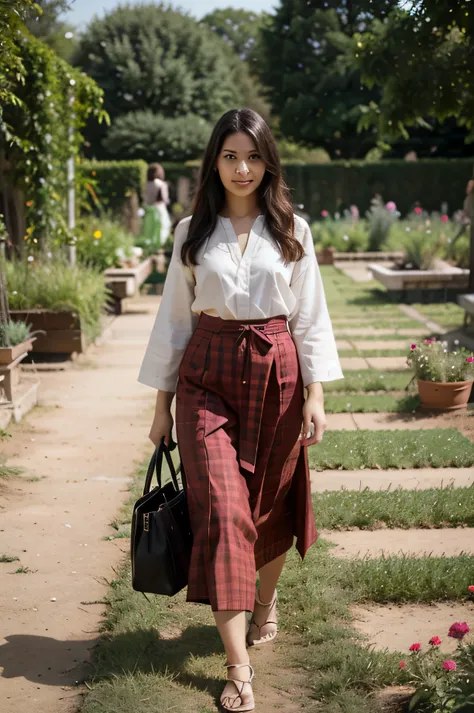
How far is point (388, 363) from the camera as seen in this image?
834cm

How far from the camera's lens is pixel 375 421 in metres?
6.46

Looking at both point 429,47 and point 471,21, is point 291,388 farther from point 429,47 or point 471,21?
point 429,47

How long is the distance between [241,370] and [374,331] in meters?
7.36

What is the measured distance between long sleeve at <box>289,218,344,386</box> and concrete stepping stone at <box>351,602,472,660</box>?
3.12 feet

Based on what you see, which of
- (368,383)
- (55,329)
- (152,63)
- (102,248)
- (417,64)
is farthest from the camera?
(152,63)

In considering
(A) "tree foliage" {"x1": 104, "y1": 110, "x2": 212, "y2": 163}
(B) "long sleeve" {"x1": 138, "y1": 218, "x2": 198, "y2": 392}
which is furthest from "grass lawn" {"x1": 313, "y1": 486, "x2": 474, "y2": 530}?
(A) "tree foliage" {"x1": 104, "y1": 110, "x2": 212, "y2": 163}

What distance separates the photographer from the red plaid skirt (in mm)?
2863

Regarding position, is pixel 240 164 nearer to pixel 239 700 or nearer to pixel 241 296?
pixel 241 296

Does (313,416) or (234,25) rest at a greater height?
(234,25)

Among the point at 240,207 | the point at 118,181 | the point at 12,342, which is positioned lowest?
the point at 12,342

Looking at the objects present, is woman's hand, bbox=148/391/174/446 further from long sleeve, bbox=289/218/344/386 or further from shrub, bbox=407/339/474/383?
shrub, bbox=407/339/474/383

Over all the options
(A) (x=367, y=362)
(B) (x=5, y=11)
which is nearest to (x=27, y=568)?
(B) (x=5, y=11)

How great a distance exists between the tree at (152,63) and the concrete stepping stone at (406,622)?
109 feet

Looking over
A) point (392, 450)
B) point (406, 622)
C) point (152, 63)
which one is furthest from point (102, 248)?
point (152, 63)
